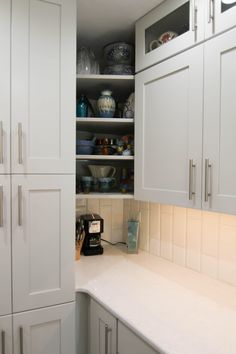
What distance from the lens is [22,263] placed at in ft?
4.41

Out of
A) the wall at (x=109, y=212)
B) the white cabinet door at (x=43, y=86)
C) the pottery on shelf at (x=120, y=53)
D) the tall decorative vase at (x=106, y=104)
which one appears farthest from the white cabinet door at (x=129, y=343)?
the pottery on shelf at (x=120, y=53)

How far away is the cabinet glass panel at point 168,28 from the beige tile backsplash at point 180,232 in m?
0.94

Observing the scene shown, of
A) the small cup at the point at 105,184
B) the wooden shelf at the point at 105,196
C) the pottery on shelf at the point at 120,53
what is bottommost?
the wooden shelf at the point at 105,196

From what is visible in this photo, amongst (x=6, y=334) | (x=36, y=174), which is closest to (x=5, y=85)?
(x=36, y=174)

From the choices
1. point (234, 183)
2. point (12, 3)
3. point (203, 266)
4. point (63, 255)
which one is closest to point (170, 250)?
point (203, 266)

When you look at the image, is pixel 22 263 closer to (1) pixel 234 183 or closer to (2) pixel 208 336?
(2) pixel 208 336

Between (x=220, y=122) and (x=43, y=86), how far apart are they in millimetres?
803

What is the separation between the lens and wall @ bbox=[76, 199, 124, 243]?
2.19 m

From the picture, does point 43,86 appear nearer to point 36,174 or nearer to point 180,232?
point 36,174

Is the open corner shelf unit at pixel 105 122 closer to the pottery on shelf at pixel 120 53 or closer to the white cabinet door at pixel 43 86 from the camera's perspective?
the pottery on shelf at pixel 120 53

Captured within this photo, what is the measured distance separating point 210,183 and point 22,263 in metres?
0.91

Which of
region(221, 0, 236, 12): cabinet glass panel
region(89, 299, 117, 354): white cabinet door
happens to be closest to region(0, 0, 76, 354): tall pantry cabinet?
region(89, 299, 117, 354): white cabinet door

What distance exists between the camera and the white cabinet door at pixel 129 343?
3.52 feet

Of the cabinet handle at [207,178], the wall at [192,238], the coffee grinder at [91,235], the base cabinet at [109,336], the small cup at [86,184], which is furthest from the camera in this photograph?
the coffee grinder at [91,235]
